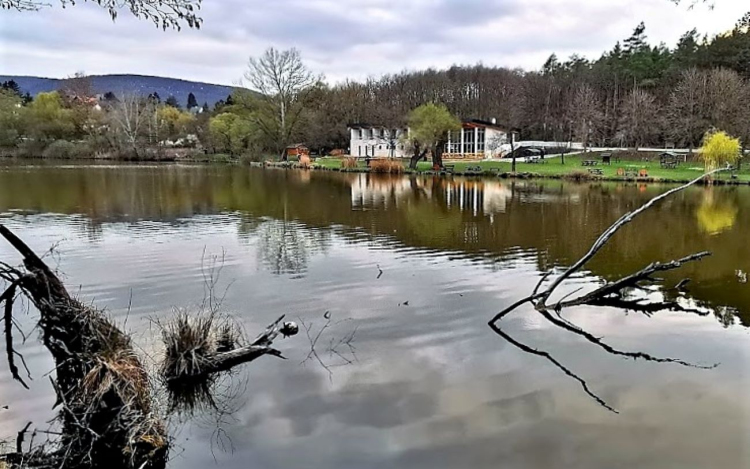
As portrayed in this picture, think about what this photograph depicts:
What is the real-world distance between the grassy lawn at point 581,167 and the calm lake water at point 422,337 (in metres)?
18.2

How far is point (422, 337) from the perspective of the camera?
369 inches

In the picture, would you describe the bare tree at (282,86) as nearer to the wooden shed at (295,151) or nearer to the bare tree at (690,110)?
the wooden shed at (295,151)

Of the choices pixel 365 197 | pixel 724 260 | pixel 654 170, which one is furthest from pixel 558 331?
pixel 654 170

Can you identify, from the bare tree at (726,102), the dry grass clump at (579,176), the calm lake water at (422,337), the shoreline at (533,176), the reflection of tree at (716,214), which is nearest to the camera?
the calm lake water at (422,337)

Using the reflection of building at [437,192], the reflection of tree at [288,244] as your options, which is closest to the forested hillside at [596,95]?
the reflection of building at [437,192]

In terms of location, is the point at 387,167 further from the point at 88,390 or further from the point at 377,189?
the point at 88,390

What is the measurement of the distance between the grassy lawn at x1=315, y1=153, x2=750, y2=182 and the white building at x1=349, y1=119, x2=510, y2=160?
518cm

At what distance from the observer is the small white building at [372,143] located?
62.3 meters

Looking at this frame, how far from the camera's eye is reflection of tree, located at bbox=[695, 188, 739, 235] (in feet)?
65.6

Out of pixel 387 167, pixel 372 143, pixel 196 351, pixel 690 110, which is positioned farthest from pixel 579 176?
pixel 196 351

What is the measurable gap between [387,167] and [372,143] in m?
17.7

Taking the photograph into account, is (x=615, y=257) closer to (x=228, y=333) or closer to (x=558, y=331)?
(x=558, y=331)

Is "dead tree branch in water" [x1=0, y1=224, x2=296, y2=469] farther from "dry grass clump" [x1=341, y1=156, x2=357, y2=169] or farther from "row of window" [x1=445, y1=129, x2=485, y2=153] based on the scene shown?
"row of window" [x1=445, y1=129, x2=485, y2=153]

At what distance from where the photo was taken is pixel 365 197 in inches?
1164
